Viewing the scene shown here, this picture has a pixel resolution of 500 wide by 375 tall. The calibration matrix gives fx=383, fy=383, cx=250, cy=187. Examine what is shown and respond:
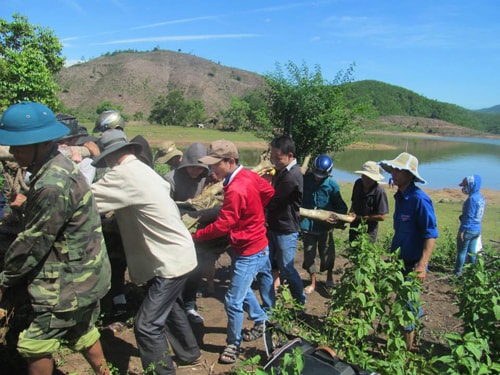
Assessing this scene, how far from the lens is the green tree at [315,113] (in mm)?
8383

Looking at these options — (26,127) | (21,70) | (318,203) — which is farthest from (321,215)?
(21,70)

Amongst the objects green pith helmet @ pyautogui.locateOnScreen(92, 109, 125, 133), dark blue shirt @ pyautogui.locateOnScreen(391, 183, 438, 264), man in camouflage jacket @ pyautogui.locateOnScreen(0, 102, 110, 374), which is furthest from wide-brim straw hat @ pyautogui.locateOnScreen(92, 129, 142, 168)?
dark blue shirt @ pyautogui.locateOnScreen(391, 183, 438, 264)

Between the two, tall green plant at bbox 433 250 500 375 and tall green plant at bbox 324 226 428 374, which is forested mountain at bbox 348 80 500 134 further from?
tall green plant at bbox 324 226 428 374

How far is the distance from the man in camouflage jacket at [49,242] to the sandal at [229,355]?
1291 millimetres

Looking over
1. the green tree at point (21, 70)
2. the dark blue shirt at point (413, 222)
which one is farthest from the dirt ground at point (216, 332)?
the green tree at point (21, 70)

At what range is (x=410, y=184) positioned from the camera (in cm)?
343

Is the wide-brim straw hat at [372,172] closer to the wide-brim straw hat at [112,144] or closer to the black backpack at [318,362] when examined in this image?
the black backpack at [318,362]

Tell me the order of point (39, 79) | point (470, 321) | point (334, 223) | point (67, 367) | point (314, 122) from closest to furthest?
point (470, 321), point (67, 367), point (334, 223), point (314, 122), point (39, 79)

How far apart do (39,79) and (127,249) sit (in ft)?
44.4

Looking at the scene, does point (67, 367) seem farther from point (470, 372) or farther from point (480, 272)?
point (480, 272)

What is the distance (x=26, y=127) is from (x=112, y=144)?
2.04ft

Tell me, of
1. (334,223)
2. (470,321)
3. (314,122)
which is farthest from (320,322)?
(314,122)

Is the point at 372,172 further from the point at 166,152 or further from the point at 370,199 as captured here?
the point at 166,152

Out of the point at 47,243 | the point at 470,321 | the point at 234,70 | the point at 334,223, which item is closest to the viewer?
the point at 47,243
